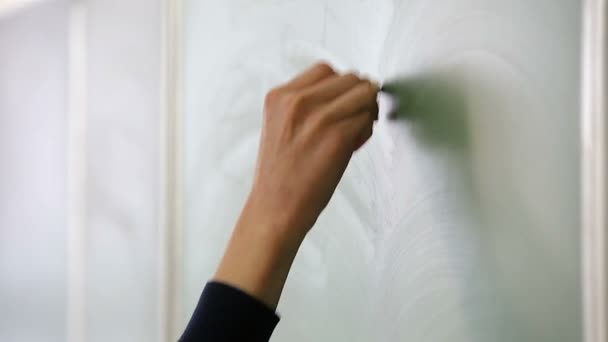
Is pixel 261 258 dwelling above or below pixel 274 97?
below

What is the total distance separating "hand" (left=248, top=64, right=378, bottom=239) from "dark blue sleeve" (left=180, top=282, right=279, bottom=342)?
2.3 inches

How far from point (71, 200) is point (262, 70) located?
49cm

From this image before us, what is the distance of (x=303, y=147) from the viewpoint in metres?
0.44

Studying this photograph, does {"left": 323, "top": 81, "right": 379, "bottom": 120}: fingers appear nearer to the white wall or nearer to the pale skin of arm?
the pale skin of arm

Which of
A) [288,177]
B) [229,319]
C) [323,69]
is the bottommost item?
[229,319]

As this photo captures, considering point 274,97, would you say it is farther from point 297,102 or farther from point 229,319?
point 229,319

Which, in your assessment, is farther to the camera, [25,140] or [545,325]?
[25,140]

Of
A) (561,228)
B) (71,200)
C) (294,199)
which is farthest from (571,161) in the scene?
(71,200)

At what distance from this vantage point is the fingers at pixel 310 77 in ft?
1.52

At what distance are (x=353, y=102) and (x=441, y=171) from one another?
10 cm

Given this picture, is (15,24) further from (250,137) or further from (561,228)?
(561,228)

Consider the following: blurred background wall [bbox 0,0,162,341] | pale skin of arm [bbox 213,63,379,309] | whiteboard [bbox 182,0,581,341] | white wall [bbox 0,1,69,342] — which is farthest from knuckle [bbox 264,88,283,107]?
white wall [bbox 0,1,69,342]

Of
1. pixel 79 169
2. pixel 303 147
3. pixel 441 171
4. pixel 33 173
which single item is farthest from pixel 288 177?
pixel 33 173

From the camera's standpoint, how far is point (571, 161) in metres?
0.41
